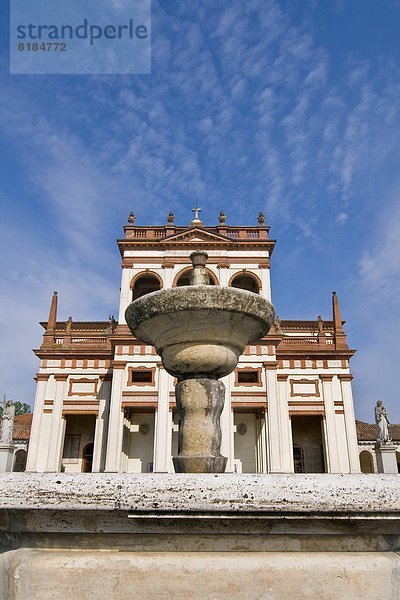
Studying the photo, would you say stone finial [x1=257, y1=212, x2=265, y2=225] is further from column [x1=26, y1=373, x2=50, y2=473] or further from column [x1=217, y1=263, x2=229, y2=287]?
column [x1=26, y1=373, x2=50, y2=473]

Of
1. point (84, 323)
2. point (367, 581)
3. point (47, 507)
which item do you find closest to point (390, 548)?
point (367, 581)

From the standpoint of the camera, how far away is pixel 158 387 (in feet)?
70.3

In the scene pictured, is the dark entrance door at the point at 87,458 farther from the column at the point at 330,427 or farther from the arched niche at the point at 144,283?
the column at the point at 330,427

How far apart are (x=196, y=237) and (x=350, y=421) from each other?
11.9 metres

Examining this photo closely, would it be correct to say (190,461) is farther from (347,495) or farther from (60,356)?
(60,356)

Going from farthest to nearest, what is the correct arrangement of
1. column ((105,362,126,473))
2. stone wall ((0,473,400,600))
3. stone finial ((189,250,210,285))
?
column ((105,362,126,473))
stone finial ((189,250,210,285))
stone wall ((0,473,400,600))

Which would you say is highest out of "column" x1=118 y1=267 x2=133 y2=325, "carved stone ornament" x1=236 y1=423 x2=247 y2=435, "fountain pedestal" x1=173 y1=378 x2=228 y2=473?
"column" x1=118 y1=267 x2=133 y2=325

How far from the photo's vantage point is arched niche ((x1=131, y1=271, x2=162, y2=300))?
24.1 m

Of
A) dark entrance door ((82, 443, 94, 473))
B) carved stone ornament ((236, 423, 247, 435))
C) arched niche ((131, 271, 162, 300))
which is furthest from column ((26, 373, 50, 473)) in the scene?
carved stone ornament ((236, 423, 247, 435))

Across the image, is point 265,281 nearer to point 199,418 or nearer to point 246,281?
point 246,281

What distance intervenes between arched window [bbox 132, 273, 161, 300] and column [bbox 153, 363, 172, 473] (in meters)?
5.02

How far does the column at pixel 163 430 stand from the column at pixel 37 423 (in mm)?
5877

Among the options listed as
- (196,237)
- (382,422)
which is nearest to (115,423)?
(196,237)

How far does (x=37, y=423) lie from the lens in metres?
22.4
